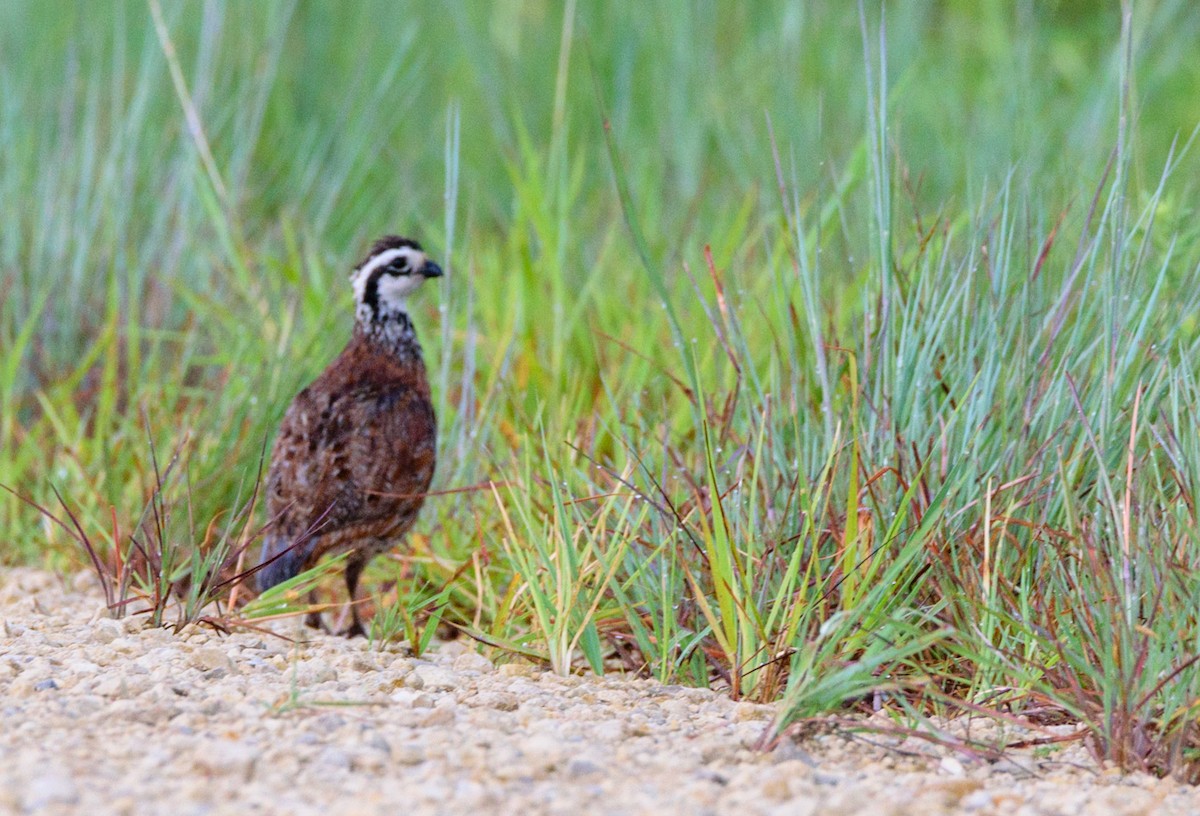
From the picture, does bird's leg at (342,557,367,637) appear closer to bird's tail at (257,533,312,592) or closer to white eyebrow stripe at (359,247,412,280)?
bird's tail at (257,533,312,592)

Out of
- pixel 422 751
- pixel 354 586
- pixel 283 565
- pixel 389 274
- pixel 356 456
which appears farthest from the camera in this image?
pixel 389 274

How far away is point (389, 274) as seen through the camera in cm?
503

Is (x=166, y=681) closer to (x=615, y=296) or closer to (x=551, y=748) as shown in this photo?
(x=551, y=748)

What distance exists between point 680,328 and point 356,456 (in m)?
Answer: 1.03

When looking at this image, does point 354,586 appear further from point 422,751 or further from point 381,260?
point 422,751

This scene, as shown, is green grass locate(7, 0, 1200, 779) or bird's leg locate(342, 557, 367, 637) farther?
bird's leg locate(342, 557, 367, 637)

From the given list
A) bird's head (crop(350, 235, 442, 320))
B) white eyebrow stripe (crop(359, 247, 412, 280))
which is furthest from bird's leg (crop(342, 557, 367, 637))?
white eyebrow stripe (crop(359, 247, 412, 280))

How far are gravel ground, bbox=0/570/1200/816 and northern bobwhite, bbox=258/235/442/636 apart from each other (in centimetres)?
101

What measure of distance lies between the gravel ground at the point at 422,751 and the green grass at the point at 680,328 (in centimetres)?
15

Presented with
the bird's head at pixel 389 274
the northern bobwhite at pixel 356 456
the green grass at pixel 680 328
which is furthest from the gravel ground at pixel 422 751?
the bird's head at pixel 389 274

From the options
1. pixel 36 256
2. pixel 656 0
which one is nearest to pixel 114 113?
pixel 36 256

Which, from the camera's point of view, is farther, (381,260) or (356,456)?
(381,260)

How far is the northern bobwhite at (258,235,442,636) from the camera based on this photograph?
4406 millimetres

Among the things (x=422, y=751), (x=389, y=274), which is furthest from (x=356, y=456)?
(x=422, y=751)
